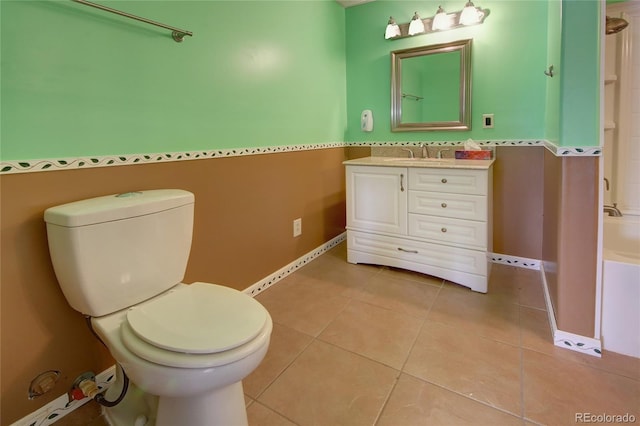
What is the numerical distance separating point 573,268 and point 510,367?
51 cm

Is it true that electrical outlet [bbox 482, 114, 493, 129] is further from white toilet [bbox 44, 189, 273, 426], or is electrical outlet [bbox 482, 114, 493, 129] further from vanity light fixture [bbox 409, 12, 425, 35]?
white toilet [bbox 44, 189, 273, 426]

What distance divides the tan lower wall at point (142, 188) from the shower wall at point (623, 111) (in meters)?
1.86

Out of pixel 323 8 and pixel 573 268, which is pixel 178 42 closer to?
pixel 323 8

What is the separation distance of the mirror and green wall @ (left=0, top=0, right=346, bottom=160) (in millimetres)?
720

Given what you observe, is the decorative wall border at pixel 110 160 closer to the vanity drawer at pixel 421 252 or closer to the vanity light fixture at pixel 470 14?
the vanity drawer at pixel 421 252

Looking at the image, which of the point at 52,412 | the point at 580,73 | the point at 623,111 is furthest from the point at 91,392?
the point at 623,111

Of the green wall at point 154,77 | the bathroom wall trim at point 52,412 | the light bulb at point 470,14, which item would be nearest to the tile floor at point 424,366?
the bathroom wall trim at point 52,412

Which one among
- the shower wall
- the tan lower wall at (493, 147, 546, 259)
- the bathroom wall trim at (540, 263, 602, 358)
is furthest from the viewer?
the tan lower wall at (493, 147, 546, 259)

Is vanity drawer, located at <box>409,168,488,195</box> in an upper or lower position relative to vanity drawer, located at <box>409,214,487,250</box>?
upper

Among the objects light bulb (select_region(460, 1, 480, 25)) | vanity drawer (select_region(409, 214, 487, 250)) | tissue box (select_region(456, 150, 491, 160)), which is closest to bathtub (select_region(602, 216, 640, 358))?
vanity drawer (select_region(409, 214, 487, 250))

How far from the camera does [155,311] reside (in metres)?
1.15

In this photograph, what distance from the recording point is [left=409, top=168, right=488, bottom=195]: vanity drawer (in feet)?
6.72

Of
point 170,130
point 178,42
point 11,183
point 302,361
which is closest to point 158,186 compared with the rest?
point 170,130

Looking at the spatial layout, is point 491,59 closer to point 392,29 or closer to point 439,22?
point 439,22
